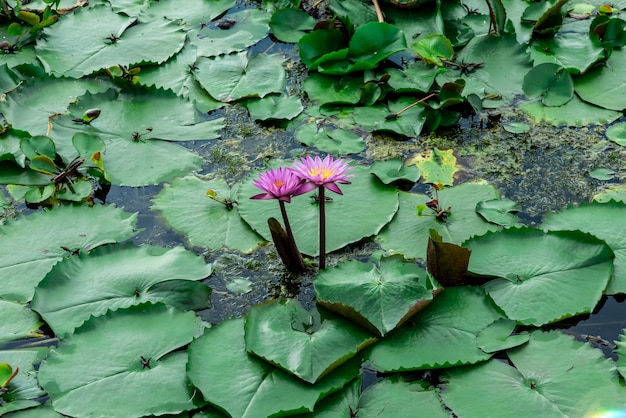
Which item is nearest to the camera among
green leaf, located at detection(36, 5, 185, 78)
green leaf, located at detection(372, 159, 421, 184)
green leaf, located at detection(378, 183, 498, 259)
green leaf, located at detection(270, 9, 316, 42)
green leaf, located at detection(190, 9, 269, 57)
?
green leaf, located at detection(378, 183, 498, 259)

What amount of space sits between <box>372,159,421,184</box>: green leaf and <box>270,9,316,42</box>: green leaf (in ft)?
4.37

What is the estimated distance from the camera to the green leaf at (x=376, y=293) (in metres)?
2.28

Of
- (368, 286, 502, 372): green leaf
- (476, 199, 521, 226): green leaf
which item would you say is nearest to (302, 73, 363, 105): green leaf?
(476, 199, 521, 226): green leaf

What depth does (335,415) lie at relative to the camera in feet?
6.88

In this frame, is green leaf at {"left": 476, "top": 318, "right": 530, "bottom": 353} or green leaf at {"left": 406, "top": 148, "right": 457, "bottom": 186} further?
green leaf at {"left": 406, "top": 148, "right": 457, "bottom": 186}

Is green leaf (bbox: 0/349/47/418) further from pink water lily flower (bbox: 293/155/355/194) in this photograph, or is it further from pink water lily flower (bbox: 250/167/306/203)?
pink water lily flower (bbox: 293/155/355/194)

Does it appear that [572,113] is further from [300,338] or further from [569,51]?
[300,338]

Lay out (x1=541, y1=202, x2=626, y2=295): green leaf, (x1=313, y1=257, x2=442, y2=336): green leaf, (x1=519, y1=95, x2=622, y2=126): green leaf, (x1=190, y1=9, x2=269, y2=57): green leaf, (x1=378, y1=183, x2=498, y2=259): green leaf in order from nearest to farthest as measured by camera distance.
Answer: (x1=313, y1=257, x2=442, y2=336): green leaf < (x1=541, y1=202, x2=626, y2=295): green leaf < (x1=378, y1=183, x2=498, y2=259): green leaf < (x1=519, y1=95, x2=622, y2=126): green leaf < (x1=190, y1=9, x2=269, y2=57): green leaf

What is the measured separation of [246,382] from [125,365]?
1.32ft

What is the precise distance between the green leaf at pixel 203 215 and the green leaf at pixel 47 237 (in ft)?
0.57

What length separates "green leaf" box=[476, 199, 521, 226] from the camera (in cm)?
276

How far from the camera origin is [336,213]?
2.84 metres

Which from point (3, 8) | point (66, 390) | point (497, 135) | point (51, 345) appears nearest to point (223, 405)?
point (66, 390)

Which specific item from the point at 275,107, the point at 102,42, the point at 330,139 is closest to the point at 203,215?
the point at 330,139
